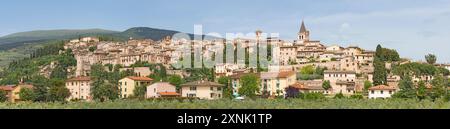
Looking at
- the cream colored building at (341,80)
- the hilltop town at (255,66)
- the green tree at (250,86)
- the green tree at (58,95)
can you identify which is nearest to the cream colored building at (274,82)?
the hilltop town at (255,66)

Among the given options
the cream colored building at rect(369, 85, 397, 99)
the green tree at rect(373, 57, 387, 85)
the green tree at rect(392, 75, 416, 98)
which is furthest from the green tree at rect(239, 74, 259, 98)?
the green tree at rect(373, 57, 387, 85)

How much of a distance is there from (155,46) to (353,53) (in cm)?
2102

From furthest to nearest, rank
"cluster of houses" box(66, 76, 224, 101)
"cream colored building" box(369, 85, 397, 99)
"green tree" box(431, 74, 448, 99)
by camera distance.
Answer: "cream colored building" box(369, 85, 397, 99) → "cluster of houses" box(66, 76, 224, 101) → "green tree" box(431, 74, 448, 99)

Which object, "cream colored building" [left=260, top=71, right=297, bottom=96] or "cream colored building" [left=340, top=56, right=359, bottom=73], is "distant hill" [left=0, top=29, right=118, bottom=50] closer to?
"cream colored building" [left=260, top=71, right=297, bottom=96]

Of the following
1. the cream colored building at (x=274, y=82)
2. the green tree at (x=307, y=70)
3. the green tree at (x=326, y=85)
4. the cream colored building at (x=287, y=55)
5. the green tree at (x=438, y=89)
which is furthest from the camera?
the cream colored building at (x=287, y=55)

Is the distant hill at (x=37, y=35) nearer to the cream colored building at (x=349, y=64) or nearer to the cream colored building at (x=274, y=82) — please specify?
the cream colored building at (x=274, y=82)

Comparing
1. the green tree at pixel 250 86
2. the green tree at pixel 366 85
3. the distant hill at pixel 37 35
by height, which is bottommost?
the green tree at pixel 366 85

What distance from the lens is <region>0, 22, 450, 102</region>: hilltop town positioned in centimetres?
3650

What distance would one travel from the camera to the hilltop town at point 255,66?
120 ft

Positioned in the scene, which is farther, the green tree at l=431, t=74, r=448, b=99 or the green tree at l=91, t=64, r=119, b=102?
the green tree at l=91, t=64, r=119, b=102
